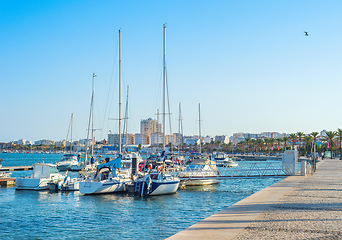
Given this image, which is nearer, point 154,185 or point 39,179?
point 154,185

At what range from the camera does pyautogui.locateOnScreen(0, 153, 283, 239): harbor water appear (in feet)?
56.8

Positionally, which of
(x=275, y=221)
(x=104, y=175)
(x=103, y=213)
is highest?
(x=275, y=221)

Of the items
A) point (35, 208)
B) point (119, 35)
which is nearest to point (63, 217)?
point (35, 208)

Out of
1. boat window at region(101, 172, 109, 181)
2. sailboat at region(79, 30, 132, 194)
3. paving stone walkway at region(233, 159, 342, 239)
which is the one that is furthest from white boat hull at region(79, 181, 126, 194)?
paving stone walkway at region(233, 159, 342, 239)

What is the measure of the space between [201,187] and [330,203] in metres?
20.0

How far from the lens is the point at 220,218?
1312 centimetres

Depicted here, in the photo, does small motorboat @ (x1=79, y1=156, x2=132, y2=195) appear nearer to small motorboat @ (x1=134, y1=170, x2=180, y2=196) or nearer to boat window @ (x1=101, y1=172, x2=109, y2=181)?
boat window @ (x1=101, y1=172, x2=109, y2=181)

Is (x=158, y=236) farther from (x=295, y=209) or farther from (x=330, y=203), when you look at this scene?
(x=330, y=203)

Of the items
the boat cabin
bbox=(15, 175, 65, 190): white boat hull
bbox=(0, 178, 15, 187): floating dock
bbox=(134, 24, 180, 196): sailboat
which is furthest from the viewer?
bbox=(0, 178, 15, 187): floating dock

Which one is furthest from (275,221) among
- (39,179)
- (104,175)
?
(39,179)

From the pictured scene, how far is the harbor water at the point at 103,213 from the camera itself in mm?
17316

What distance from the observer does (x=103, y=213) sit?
22.2 metres

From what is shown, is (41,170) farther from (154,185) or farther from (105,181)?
(154,185)

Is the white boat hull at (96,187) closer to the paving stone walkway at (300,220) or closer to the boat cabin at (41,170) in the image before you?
the boat cabin at (41,170)
